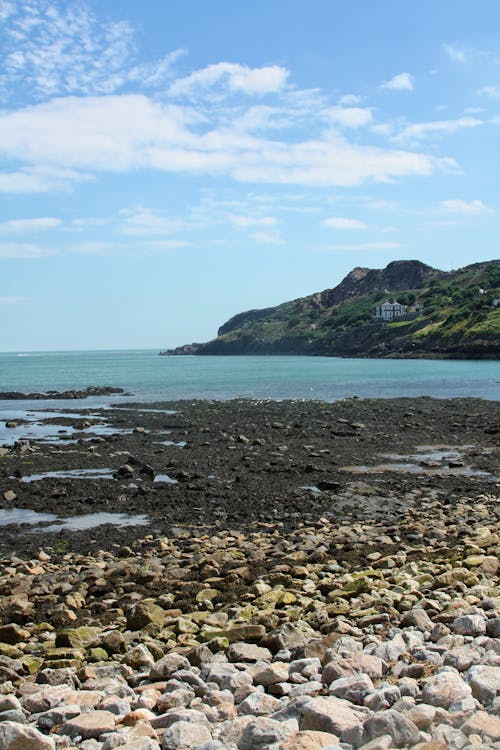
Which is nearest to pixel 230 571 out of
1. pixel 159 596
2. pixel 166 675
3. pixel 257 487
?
pixel 159 596

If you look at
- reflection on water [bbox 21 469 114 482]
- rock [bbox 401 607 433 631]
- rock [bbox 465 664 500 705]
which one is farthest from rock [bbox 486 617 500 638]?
reflection on water [bbox 21 469 114 482]

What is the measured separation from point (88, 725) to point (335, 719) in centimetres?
226

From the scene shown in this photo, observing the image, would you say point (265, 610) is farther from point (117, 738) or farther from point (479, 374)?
point (479, 374)

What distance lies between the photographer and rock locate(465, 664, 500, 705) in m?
6.55

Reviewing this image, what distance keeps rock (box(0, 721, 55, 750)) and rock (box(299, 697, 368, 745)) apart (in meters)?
2.21

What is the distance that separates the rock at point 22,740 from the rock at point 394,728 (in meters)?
2.71

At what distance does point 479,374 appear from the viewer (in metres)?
101

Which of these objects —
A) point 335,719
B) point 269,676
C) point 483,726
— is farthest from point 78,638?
point 483,726

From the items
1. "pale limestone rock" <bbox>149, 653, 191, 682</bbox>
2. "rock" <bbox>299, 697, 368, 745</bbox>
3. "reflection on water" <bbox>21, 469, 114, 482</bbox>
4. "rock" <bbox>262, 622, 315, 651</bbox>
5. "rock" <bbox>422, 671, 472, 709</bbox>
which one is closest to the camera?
"rock" <bbox>299, 697, 368, 745</bbox>

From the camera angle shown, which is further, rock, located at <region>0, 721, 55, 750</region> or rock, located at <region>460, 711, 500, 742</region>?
rock, located at <region>0, 721, 55, 750</region>

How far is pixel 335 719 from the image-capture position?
238 inches

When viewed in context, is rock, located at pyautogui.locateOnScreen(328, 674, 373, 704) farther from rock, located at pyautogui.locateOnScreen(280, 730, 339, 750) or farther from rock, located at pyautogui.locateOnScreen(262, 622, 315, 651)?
rock, located at pyautogui.locateOnScreen(262, 622, 315, 651)

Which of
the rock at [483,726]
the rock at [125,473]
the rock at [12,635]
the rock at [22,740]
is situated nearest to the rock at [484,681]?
the rock at [483,726]

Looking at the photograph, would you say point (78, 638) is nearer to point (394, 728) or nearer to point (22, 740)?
point (22, 740)
